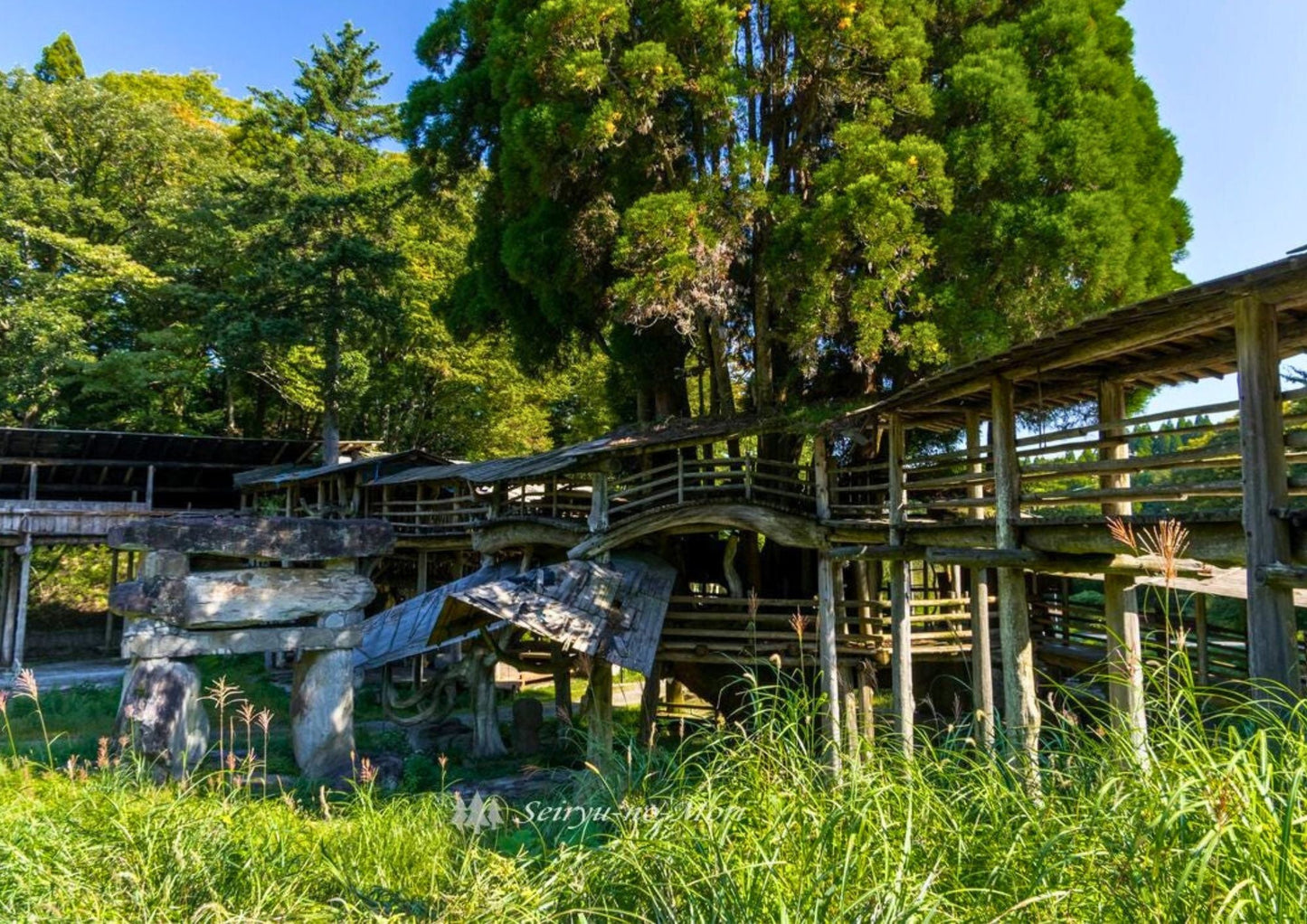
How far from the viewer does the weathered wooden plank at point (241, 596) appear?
7.88m

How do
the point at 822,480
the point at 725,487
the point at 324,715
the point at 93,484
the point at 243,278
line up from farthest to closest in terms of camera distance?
the point at 93,484 → the point at 243,278 → the point at 725,487 → the point at 822,480 → the point at 324,715

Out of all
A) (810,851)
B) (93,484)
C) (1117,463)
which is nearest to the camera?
(810,851)

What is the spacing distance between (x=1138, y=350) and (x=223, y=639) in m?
8.91

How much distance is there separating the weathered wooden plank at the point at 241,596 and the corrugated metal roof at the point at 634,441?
399cm

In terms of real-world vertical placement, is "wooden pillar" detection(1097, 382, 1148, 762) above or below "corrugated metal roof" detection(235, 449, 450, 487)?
below

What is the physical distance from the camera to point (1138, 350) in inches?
259

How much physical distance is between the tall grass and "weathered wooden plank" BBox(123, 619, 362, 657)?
3.91m

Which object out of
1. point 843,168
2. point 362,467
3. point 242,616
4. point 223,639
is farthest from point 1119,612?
point 362,467

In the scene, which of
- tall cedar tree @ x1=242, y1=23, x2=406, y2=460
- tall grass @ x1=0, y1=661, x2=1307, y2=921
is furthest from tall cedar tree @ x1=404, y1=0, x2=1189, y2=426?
tall cedar tree @ x1=242, y1=23, x2=406, y2=460

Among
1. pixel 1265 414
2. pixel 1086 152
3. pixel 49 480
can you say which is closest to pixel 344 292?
pixel 49 480

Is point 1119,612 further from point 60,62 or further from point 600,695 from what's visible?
point 60,62

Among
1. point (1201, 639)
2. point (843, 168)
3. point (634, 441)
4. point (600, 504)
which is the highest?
point (843, 168)

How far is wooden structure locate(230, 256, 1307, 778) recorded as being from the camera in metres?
4.71

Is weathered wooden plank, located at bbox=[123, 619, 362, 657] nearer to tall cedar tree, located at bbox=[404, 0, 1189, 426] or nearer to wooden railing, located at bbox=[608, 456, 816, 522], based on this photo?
wooden railing, located at bbox=[608, 456, 816, 522]
